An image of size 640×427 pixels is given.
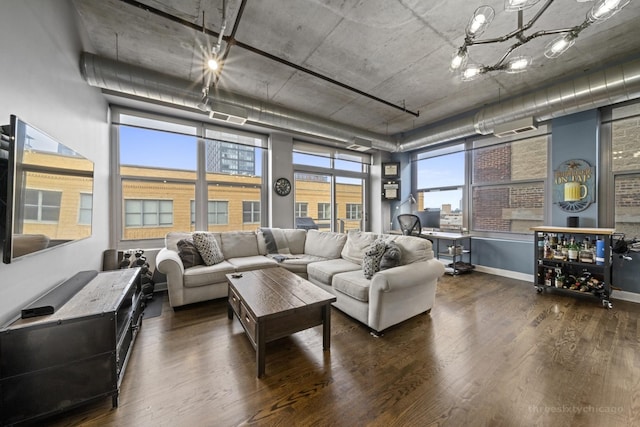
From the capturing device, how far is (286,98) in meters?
3.80

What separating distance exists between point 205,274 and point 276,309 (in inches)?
65.4

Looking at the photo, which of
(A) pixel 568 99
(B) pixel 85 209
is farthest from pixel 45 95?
(A) pixel 568 99

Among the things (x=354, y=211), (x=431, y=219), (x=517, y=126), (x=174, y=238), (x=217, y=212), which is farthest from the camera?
(x=354, y=211)

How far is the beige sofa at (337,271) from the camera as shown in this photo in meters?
2.34

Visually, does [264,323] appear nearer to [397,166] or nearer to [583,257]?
[583,257]

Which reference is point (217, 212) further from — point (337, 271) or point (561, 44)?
point (561, 44)

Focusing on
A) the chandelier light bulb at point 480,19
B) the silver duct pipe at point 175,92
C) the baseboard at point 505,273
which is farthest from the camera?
the baseboard at point 505,273

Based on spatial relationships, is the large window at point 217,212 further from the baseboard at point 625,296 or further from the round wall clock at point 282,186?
the baseboard at point 625,296

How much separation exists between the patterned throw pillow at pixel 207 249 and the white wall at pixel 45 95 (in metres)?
1.11

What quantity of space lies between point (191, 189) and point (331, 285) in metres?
3.08

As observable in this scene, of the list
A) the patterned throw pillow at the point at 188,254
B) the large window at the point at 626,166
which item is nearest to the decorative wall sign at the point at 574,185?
the large window at the point at 626,166

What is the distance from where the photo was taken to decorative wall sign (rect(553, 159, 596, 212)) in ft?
11.1

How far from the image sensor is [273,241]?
423 centimetres
